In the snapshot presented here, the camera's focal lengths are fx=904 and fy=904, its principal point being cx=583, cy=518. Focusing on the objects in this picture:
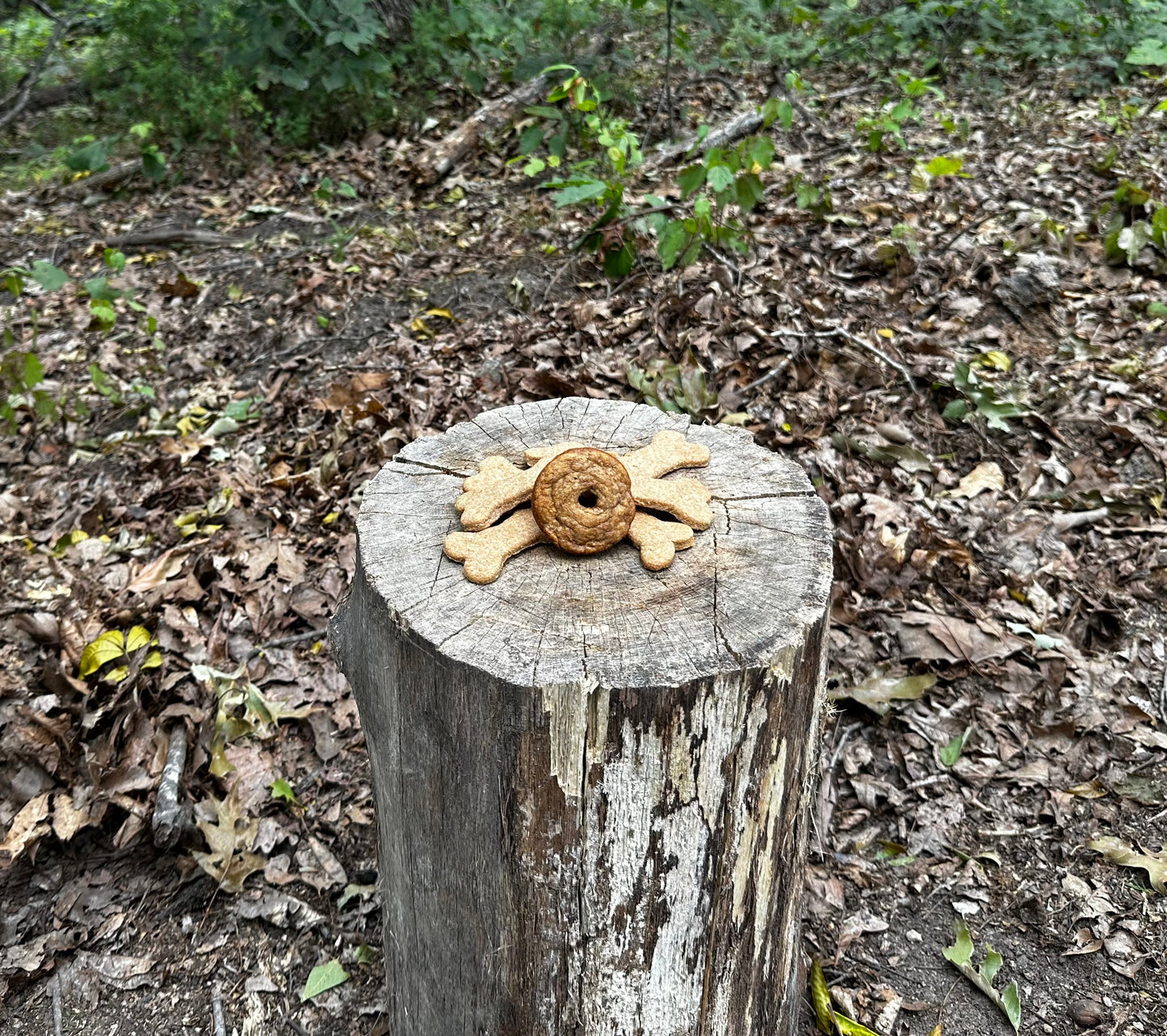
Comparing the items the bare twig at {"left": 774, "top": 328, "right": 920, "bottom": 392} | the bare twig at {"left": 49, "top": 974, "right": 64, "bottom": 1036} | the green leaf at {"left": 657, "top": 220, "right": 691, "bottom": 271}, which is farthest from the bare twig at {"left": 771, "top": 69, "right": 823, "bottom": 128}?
the bare twig at {"left": 49, "top": 974, "right": 64, "bottom": 1036}

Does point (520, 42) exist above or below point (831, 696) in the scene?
above

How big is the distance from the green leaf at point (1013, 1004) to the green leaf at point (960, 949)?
11 cm

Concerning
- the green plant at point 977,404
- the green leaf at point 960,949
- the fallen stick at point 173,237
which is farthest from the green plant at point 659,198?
the green leaf at point 960,949

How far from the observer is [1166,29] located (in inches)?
268

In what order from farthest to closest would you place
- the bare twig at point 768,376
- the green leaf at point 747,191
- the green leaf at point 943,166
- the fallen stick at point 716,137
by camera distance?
1. the fallen stick at point 716,137
2. the green leaf at point 943,166
3. the green leaf at point 747,191
4. the bare twig at point 768,376

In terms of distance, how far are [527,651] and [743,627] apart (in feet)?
1.32

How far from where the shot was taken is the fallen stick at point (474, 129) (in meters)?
6.39

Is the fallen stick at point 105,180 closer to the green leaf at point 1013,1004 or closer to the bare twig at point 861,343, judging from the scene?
the bare twig at point 861,343

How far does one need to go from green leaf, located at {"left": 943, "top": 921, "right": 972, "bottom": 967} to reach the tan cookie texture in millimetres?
1410

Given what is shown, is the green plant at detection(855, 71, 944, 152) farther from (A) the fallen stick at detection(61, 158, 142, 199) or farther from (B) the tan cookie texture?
(A) the fallen stick at detection(61, 158, 142, 199)

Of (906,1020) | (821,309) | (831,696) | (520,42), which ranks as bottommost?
(906,1020)

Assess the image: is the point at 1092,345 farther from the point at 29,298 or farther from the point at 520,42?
the point at 29,298

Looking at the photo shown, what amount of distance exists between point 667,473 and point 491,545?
0.51m

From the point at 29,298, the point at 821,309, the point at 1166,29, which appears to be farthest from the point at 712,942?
the point at 1166,29
